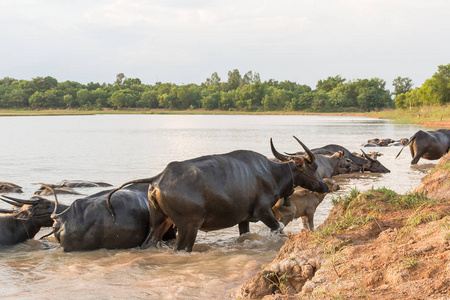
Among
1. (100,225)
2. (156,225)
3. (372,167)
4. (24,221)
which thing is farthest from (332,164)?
(24,221)

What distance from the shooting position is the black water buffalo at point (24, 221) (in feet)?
25.2

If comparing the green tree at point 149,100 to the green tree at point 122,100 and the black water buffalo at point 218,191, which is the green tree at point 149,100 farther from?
the black water buffalo at point 218,191

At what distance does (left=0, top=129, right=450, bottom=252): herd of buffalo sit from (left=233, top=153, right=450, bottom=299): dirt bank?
1835mm

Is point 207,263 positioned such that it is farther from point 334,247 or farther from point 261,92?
point 261,92

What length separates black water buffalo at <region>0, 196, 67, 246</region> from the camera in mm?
7676

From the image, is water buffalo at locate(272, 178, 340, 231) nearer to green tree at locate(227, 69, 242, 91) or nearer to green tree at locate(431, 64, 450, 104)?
green tree at locate(431, 64, 450, 104)

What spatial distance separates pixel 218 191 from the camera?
699 cm

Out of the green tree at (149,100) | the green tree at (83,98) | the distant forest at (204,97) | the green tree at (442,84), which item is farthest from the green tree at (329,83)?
the green tree at (442,84)

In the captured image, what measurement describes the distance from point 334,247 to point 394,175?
1275 cm

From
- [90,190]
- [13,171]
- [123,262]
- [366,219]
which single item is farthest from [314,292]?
[13,171]

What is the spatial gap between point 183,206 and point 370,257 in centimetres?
303

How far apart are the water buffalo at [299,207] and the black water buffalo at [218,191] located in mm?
277

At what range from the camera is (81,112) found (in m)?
138

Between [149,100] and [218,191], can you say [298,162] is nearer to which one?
[218,191]
